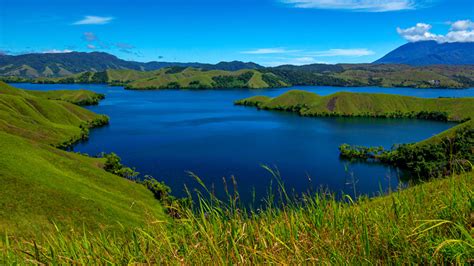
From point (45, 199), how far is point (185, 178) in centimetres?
3904

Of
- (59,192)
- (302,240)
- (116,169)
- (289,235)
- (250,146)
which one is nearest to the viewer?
(302,240)

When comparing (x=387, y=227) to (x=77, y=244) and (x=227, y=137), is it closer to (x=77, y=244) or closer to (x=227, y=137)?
(x=77, y=244)

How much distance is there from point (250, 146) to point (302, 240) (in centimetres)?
11817

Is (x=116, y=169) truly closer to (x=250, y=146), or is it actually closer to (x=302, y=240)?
(x=250, y=146)

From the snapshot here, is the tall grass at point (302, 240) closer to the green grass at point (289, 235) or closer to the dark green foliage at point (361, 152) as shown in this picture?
the green grass at point (289, 235)

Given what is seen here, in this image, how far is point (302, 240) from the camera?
4.46 m

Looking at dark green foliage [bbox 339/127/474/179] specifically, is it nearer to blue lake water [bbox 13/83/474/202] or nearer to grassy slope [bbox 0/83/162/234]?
blue lake water [bbox 13/83/474/202]

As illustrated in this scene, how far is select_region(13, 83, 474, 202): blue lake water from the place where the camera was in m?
82.9

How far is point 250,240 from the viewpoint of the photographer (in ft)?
16.5

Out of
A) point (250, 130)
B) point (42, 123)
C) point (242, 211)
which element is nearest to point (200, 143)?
point (250, 130)

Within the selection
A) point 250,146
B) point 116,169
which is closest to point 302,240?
point 116,169

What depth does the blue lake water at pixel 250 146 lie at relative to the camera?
82938mm

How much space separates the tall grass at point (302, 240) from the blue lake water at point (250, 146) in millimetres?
45828

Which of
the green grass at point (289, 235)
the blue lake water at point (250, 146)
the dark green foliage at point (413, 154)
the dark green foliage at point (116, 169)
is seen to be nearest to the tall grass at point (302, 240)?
the green grass at point (289, 235)
